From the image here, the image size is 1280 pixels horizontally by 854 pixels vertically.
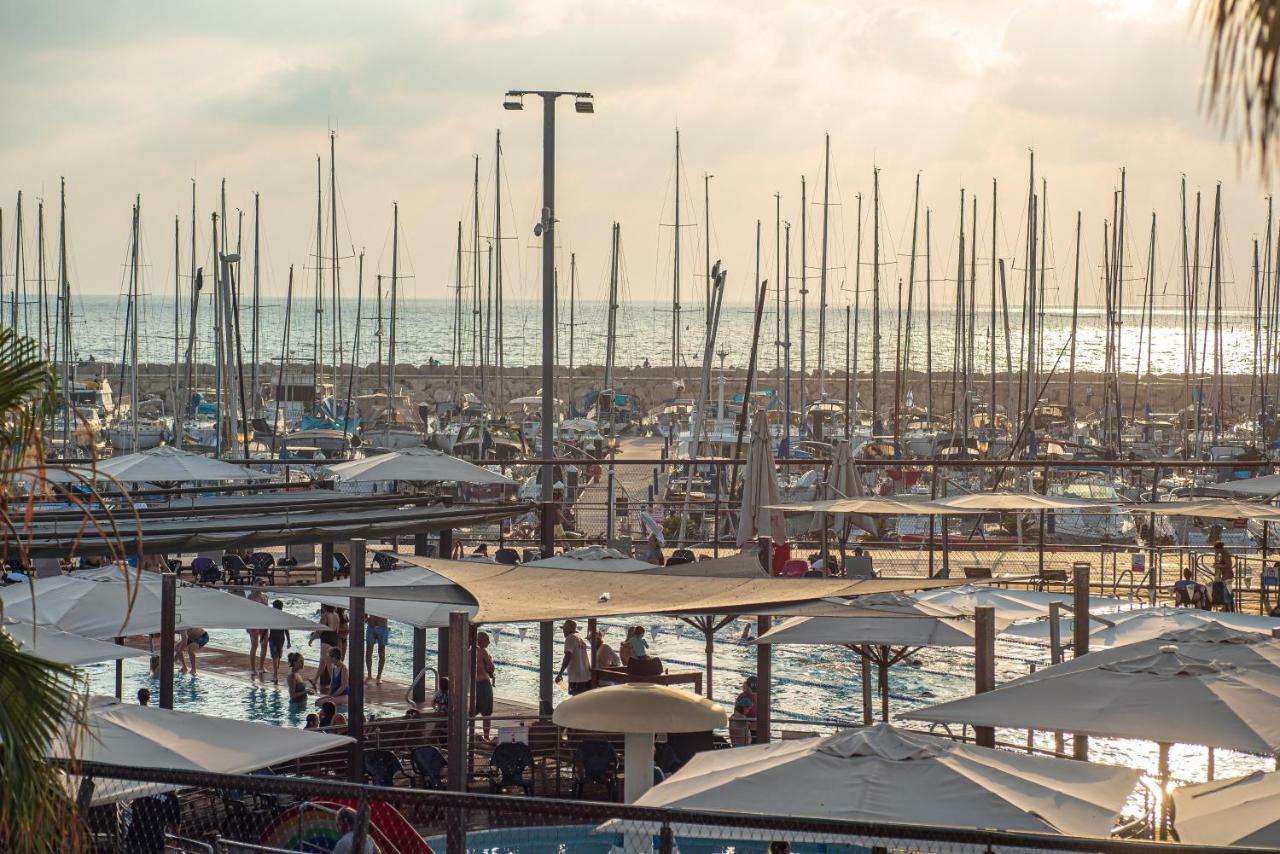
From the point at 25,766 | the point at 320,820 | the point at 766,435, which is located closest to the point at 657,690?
the point at 320,820

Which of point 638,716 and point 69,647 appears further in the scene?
point 69,647

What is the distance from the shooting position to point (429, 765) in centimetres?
1516

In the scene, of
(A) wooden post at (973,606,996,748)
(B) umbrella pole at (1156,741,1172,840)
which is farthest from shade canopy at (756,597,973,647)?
(B) umbrella pole at (1156,741,1172,840)

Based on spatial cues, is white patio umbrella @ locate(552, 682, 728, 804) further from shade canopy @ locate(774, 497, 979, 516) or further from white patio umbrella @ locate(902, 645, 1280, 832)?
shade canopy @ locate(774, 497, 979, 516)

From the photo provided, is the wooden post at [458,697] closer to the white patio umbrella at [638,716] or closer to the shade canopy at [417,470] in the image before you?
the white patio umbrella at [638,716]

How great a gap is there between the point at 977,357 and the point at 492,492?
233 feet

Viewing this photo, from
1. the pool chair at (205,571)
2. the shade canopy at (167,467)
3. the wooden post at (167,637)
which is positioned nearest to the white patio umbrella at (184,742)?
the wooden post at (167,637)

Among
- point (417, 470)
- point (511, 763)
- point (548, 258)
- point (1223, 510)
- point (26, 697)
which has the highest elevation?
point (548, 258)

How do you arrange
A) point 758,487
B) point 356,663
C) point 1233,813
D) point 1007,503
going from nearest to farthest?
point 1233,813 → point 356,663 → point 1007,503 → point 758,487

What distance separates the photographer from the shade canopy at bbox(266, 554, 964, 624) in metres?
11.0

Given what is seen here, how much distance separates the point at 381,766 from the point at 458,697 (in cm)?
436

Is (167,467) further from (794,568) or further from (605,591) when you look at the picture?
(605,591)

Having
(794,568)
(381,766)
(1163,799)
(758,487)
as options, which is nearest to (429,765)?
(381,766)

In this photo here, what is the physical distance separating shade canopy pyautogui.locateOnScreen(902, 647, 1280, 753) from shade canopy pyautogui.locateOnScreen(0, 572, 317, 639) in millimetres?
8114
